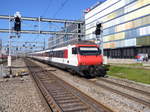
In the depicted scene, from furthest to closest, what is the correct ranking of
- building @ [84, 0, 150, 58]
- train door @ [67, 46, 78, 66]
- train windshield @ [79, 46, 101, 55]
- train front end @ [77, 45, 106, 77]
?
building @ [84, 0, 150, 58], train door @ [67, 46, 78, 66], train windshield @ [79, 46, 101, 55], train front end @ [77, 45, 106, 77]

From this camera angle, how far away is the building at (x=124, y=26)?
43375mm

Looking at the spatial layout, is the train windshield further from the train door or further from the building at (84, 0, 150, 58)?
the building at (84, 0, 150, 58)

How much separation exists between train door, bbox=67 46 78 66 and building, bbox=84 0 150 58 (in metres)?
24.0

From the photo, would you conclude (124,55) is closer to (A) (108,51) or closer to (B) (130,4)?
(A) (108,51)

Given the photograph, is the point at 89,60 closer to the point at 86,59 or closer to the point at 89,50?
the point at 86,59

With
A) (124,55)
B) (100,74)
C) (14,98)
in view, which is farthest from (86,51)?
(124,55)

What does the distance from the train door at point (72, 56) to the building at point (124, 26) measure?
24029 mm

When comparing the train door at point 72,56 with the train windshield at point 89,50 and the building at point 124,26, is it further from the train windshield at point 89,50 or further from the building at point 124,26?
the building at point 124,26

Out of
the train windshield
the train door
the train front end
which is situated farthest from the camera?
the train door

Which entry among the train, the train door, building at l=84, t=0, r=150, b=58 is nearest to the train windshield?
the train

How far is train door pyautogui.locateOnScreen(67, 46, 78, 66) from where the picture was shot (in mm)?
16312

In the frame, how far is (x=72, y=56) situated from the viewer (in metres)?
17.2

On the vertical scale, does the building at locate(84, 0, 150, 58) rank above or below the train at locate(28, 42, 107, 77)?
above

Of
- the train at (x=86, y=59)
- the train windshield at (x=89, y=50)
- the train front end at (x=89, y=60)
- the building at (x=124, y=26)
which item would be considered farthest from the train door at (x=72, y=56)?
the building at (x=124, y=26)
